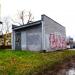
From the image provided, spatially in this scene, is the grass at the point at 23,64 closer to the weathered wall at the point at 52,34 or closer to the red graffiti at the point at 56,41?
the weathered wall at the point at 52,34

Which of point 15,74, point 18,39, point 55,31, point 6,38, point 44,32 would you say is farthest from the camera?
point 6,38

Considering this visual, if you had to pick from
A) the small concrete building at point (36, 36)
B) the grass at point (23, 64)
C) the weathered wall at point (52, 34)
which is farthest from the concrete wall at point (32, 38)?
the grass at point (23, 64)

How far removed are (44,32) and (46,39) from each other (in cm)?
139

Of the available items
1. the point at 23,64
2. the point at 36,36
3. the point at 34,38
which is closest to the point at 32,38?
the point at 34,38

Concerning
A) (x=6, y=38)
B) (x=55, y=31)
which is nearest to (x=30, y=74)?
(x=55, y=31)

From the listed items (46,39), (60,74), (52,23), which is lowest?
(60,74)

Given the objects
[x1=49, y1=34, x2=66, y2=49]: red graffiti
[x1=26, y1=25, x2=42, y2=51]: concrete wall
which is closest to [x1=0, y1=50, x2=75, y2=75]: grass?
[x1=26, y1=25, x2=42, y2=51]: concrete wall

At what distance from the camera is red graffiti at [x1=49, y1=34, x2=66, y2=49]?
132 ft

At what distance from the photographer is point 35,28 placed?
37.5 metres

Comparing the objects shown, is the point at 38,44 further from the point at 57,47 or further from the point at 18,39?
the point at 57,47

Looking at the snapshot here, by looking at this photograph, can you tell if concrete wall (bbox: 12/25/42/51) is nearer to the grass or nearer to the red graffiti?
the red graffiti

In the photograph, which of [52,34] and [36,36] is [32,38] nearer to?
[36,36]

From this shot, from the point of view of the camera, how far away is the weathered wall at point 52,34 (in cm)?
3728

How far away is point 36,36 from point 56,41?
26.5 ft
